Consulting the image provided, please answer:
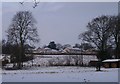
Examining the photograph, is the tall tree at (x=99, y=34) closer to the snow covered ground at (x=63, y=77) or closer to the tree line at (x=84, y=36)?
the tree line at (x=84, y=36)

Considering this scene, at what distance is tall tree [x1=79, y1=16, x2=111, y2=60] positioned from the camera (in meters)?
24.1

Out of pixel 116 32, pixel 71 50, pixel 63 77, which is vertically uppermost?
pixel 116 32

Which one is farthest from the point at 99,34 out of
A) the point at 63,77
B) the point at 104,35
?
the point at 63,77

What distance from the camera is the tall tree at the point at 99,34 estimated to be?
24.1m

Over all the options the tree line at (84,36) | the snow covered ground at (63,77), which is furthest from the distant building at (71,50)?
the snow covered ground at (63,77)

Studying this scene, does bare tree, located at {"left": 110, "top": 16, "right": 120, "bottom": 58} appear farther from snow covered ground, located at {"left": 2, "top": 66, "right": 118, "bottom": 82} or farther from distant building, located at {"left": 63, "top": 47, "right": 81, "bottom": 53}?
snow covered ground, located at {"left": 2, "top": 66, "right": 118, "bottom": 82}

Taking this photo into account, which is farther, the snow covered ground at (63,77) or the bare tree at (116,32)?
the bare tree at (116,32)

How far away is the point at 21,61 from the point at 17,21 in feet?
11.4

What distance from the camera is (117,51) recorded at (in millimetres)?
23344

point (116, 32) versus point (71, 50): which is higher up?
point (116, 32)

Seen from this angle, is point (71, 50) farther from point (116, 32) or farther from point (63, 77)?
point (63, 77)

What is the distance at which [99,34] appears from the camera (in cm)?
2592

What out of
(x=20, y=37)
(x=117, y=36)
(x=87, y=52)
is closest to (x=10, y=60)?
(x=20, y=37)

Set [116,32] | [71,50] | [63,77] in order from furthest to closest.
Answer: [116,32]
[71,50]
[63,77]
